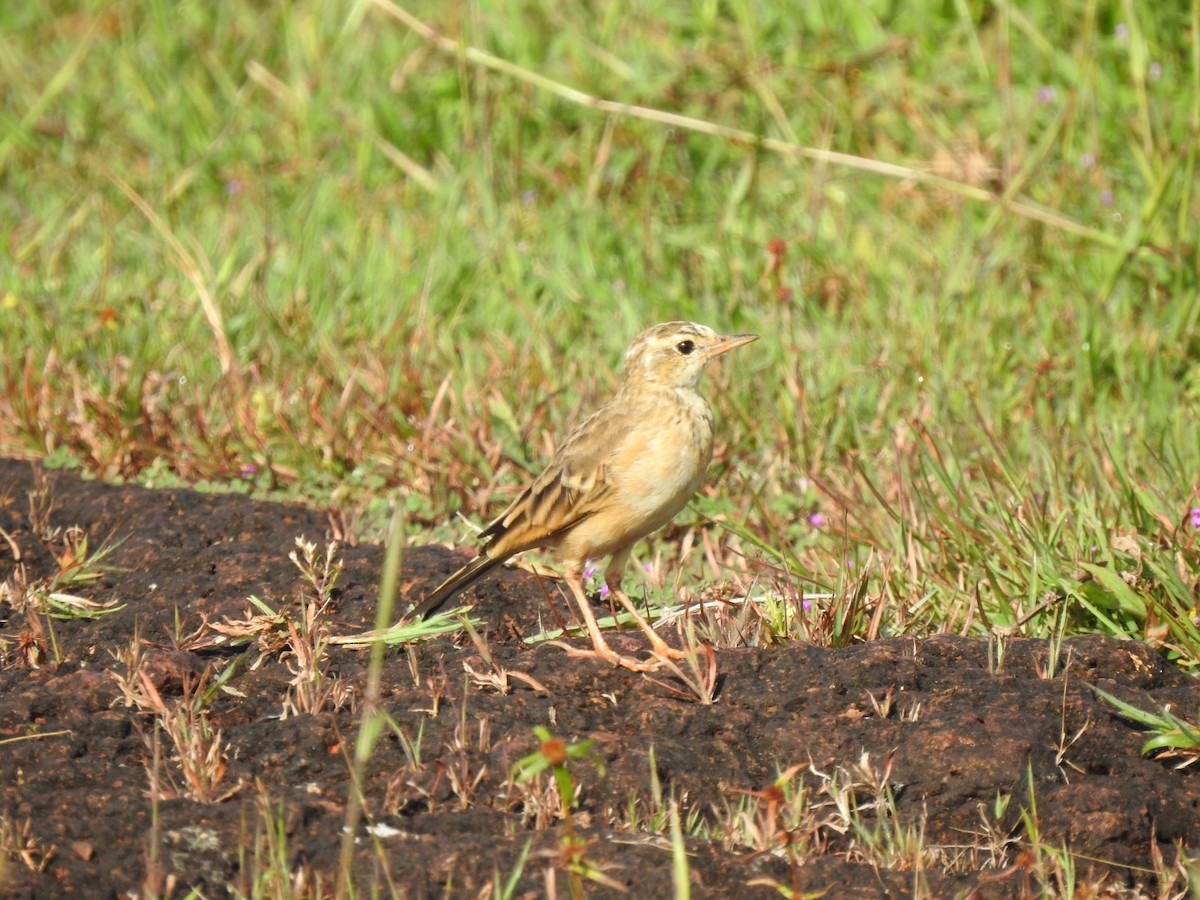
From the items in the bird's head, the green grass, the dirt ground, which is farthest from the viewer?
the green grass

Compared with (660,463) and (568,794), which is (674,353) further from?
(568,794)

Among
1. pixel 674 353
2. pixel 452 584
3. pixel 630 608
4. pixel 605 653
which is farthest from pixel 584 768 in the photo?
pixel 674 353

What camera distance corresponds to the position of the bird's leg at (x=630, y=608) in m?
4.02

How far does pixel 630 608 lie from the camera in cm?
438

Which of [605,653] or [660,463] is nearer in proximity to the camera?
[605,653]

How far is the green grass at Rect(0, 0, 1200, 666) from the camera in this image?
532 cm

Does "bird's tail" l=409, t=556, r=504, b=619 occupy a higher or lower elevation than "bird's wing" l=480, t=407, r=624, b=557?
lower

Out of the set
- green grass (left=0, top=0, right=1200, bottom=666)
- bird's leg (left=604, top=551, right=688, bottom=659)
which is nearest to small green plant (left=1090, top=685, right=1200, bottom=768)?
green grass (left=0, top=0, right=1200, bottom=666)

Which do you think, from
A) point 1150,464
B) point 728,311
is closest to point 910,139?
point 728,311

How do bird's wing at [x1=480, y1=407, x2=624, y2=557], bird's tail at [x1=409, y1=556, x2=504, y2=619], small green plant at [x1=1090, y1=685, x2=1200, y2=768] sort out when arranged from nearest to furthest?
1. small green plant at [x1=1090, y1=685, x2=1200, y2=768]
2. bird's tail at [x1=409, y1=556, x2=504, y2=619]
3. bird's wing at [x1=480, y1=407, x2=624, y2=557]

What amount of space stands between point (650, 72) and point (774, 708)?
217 inches

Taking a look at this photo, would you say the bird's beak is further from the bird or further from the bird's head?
the bird

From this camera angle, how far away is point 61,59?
10.4 m

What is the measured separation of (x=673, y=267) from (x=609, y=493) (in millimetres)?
3175
